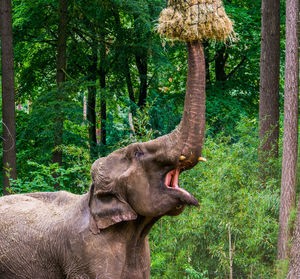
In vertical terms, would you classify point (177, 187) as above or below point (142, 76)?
below

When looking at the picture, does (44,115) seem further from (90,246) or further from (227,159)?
(90,246)

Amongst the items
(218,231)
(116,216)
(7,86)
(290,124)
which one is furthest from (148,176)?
(7,86)

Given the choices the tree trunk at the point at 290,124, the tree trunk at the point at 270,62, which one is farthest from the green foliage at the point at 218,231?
the tree trunk at the point at 270,62

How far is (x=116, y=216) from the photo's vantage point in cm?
466

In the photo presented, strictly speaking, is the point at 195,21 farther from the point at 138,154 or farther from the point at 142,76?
the point at 142,76

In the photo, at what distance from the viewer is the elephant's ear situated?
466 centimetres

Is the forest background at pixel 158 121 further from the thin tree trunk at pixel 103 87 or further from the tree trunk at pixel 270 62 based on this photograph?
the tree trunk at pixel 270 62

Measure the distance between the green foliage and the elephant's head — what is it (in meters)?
3.51

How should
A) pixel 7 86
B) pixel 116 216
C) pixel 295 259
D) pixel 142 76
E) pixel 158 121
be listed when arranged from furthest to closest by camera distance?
pixel 142 76 → pixel 7 86 → pixel 158 121 → pixel 295 259 → pixel 116 216

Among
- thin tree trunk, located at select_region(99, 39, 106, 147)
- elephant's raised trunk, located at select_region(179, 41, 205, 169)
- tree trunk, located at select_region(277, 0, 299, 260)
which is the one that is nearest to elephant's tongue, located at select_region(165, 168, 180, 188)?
elephant's raised trunk, located at select_region(179, 41, 205, 169)

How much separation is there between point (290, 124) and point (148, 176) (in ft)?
18.1

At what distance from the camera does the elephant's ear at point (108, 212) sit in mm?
4660

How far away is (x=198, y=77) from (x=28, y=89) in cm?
1490

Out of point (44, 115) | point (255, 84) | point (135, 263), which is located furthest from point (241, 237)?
point (255, 84)
